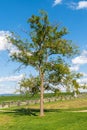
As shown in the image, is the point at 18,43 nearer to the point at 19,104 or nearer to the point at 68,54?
the point at 68,54

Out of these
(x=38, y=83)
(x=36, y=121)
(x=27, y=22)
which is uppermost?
(x=27, y=22)

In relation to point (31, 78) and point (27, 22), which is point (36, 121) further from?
point (27, 22)

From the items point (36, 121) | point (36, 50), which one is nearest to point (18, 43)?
point (36, 50)

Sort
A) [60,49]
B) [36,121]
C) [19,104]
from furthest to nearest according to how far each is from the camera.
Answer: [19,104], [60,49], [36,121]

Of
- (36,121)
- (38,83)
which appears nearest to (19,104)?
(38,83)

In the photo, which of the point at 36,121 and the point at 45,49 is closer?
the point at 36,121

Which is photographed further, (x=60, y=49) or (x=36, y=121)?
(x=60, y=49)

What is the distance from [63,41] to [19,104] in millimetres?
29569

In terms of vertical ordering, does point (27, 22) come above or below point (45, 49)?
above

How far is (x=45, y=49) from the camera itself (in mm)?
50219

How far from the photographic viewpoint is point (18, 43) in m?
50.5

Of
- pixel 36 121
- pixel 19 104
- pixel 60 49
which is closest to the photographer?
pixel 36 121

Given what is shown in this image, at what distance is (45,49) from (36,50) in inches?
47.9

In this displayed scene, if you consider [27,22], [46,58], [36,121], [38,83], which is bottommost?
[36,121]
